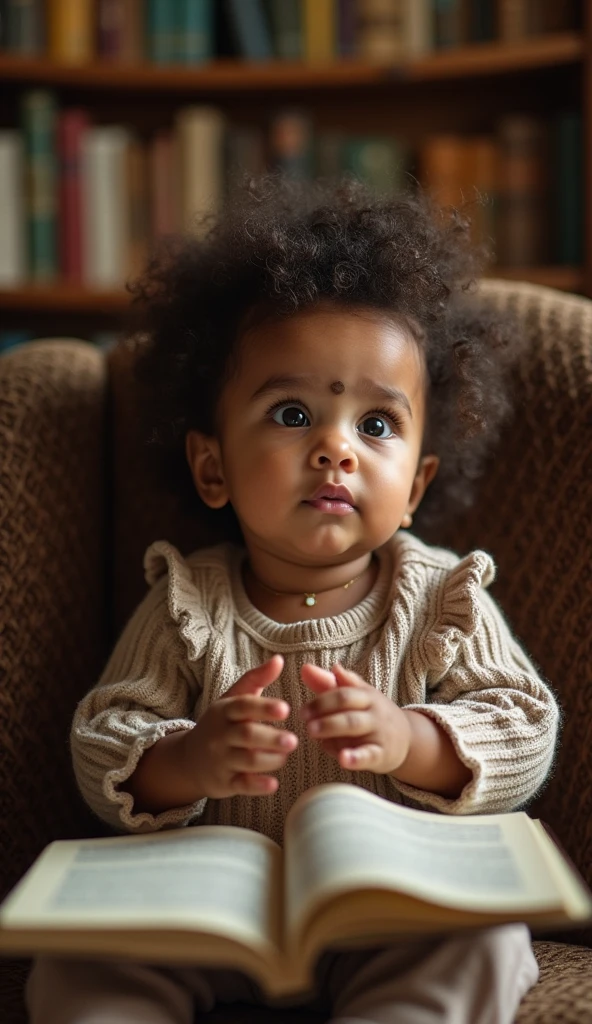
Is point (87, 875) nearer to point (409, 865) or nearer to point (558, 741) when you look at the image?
point (409, 865)

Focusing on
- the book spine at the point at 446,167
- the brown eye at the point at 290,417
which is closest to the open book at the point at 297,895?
the brown eye at the point at 290,417

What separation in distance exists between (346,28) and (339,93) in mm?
193

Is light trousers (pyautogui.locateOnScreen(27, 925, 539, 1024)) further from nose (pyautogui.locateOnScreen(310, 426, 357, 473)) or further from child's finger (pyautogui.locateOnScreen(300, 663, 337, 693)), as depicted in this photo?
nose (pyautogui.locateOnScreen(310, 426, 357, 473))

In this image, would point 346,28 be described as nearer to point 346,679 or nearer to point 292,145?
point 292,145

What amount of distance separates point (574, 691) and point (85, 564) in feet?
1.73

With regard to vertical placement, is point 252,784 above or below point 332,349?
below

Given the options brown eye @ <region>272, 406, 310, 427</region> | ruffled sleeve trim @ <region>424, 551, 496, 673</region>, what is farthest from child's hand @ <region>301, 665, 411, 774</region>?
brown eye @ <region>272, 406, 310, 427</region>

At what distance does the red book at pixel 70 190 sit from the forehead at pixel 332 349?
105 centimetres

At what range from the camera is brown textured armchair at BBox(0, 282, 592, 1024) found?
1044 mm

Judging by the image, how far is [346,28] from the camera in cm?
189

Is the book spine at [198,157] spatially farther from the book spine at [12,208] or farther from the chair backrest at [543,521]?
the chair backrest at [543,521]

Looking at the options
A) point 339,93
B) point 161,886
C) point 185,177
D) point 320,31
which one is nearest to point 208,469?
point 161,886

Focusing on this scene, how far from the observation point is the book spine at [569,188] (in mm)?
1859

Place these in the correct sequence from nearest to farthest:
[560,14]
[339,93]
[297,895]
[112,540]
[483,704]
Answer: [297,895]
[483,704]
[112,540]
[560,14]
[339,93]
